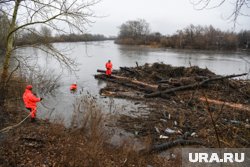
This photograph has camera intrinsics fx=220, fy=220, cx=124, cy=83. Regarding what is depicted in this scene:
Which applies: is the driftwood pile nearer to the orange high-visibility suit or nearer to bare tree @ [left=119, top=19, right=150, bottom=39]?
the orange high-visibility suit

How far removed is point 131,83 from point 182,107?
5.32m

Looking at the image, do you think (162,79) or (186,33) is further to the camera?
(186,33)

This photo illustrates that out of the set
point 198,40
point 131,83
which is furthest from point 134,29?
point 131,83

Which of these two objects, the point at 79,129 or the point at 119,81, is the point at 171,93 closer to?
the point at 119,81

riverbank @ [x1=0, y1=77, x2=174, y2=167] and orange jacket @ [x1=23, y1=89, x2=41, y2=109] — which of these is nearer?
riverbank @ [x1=0, y1=77, x2=174, y2=167]

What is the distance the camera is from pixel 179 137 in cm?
766

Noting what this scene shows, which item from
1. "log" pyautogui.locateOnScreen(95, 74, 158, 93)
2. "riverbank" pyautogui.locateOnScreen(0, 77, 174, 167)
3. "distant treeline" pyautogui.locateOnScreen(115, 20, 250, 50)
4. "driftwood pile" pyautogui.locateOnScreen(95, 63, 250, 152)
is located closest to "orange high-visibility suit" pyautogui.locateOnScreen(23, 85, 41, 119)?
"riverbank" pyautogui.locateOnScreen(0, 77, 174, 167)

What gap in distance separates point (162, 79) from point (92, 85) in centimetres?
508

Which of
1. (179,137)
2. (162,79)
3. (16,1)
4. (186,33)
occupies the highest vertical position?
(186,33)

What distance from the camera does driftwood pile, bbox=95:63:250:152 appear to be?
743 cm

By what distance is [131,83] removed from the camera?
15.6 metres

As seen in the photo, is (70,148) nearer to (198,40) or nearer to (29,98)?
(29,98)

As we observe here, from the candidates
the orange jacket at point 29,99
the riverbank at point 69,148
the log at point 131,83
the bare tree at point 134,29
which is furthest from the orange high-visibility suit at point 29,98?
the bare tree at point 134,29

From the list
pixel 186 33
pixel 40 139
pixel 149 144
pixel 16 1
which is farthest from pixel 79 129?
pixel 186 33
